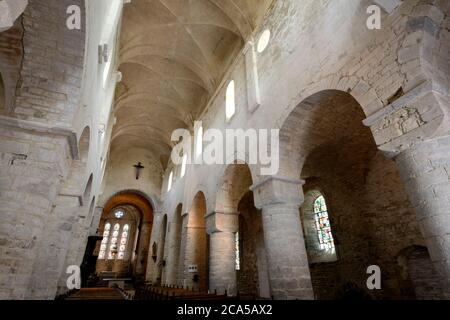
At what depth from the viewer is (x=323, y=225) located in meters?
9.32

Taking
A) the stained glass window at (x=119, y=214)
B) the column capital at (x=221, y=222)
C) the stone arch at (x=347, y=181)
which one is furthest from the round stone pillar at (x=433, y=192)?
the stained glass window at (x=119, y=214)

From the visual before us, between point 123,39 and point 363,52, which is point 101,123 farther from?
point 363,52

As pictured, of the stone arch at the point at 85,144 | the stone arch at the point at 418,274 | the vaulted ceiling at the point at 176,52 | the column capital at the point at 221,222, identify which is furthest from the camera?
the vaulted ceiling at the point at 176,52

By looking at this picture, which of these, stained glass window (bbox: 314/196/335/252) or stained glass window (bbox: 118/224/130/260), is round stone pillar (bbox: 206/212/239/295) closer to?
stained glass window (bbox: 314/196/335/252)

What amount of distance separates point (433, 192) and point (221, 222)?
655 centimetres

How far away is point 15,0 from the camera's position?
2232 millimetres

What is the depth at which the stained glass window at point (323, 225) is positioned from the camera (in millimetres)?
9033

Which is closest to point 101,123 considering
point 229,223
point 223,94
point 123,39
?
point 123,39

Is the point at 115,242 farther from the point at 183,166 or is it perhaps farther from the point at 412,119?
the point at 412,119

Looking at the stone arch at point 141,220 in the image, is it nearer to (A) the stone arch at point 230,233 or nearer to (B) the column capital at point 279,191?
(A) the stone arch at point 230,233

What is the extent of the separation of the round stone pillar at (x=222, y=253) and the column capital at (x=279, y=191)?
3.03m

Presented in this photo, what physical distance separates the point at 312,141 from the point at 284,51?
2.41m

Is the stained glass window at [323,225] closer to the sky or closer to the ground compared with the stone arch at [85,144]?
closer to the ground

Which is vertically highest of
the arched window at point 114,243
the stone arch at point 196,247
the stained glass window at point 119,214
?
the stained glass window at point 119,214
